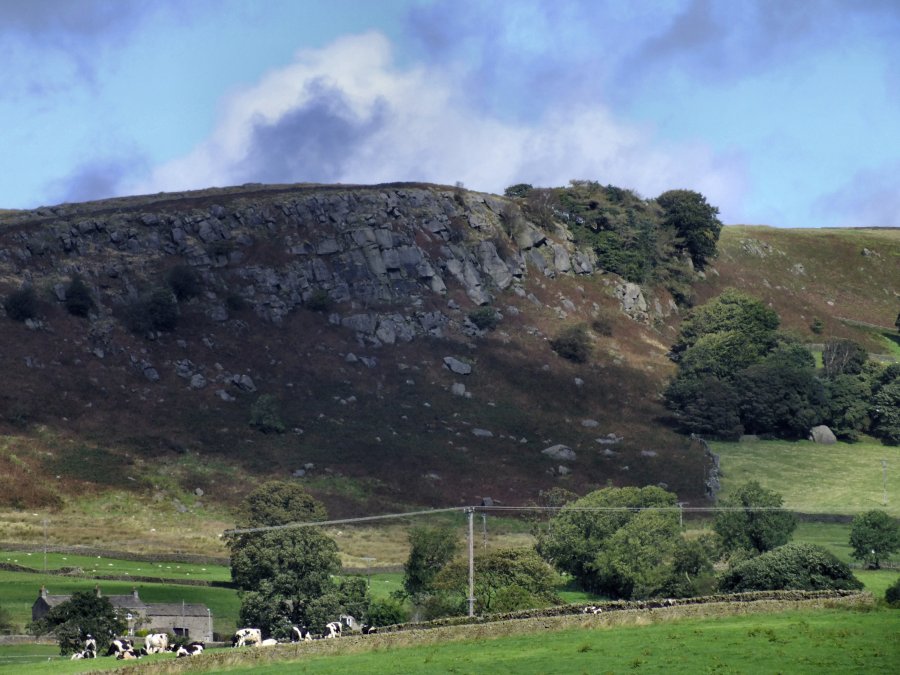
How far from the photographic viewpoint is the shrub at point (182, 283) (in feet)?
543

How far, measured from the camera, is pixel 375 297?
175 meters

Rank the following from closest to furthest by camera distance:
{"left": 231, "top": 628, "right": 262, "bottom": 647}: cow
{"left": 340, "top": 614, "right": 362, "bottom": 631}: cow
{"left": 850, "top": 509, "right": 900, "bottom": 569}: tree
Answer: {"left": 231, "top": 628, "right": 262, "bottom": 647}: cow → {"left": 340, "top": 614, "right": 362, "bottom": 631}: cow → {"left": 850, "top": 509, "right": 900, "bottom": 569}: tree

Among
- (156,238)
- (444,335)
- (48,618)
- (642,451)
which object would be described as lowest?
(48,618)

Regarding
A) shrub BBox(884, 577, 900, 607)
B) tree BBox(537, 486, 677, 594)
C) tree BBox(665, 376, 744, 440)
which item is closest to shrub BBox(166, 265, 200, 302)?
tree BBox(665, 376, 744, 440)

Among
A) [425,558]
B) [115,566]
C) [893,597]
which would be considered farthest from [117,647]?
[115,566]

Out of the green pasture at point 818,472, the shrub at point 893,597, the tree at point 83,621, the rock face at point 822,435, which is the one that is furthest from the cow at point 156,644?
the rock face at point 822,435

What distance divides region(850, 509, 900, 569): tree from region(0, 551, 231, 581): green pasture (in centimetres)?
4321

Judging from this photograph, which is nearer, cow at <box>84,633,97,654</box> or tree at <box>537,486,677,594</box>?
cow at <box>84,633,97,654</box>

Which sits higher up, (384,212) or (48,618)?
A: (384,212)

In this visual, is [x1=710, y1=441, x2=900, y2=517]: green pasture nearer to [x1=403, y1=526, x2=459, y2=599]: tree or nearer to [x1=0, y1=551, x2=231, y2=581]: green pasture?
[x1=403, y1=526, x2=459, y2=599]: tree

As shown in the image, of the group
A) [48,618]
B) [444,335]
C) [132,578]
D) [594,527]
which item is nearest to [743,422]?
[444,335]

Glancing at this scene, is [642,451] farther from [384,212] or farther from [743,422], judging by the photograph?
[384,212]

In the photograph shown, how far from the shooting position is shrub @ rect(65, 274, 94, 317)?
159 meters

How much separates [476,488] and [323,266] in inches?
1666
